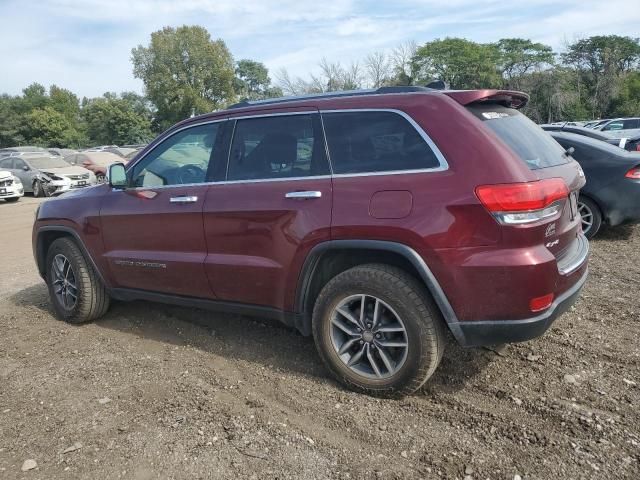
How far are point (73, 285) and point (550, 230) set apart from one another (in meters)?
4.10

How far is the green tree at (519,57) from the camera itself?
68375 millimetres

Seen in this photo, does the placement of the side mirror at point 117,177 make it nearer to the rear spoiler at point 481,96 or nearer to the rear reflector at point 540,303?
the rear spoiler at point 481,96

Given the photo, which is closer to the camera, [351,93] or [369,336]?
[369,336]

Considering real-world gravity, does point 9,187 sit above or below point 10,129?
below

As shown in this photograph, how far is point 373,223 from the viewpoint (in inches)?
117

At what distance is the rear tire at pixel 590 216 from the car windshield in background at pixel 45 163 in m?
18.0

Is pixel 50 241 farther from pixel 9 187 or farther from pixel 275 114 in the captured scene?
pixel 9 187

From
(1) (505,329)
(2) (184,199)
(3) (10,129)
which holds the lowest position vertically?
(1) (505,329)

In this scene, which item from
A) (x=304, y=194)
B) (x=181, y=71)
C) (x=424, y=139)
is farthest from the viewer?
(x=181, y=71)

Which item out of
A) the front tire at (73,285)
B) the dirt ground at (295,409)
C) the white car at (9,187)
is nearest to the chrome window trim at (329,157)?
the front tire at (73,285)

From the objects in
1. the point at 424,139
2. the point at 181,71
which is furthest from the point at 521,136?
the point at 181,71

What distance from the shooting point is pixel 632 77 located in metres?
53.9

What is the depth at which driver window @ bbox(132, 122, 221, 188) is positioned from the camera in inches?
153

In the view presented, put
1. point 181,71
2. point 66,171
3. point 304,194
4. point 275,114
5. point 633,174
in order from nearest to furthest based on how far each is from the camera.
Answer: point 304,194, point 275,114, point 633,174, point 66,171, point 181,71
